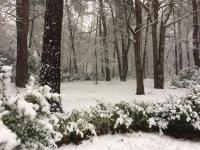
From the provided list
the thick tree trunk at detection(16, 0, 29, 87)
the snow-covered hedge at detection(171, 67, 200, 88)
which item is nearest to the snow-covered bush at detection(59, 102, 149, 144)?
the thick tree trunk at detection(16, 0, 29, 87)

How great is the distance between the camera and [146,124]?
965 centimetres

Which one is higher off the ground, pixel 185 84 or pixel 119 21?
pixel 119 21

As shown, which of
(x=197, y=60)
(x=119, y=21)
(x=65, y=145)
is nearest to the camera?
(x=65, y=145)

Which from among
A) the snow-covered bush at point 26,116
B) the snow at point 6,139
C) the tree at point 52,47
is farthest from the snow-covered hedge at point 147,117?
the snow at point 6,139

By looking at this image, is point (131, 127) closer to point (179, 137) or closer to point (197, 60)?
point (179, 137)

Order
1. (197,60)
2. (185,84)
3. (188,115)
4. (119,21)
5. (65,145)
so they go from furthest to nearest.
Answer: (119,21) < (197,60) < (185,84) < (188,115) < (65,145)

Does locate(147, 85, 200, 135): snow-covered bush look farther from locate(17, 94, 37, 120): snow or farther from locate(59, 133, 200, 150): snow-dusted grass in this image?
locate(17, 94, 37, 120): snow

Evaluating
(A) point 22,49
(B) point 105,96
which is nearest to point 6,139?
(B) point 105,96

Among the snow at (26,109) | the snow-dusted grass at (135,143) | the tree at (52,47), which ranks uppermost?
the tree at (52,47)

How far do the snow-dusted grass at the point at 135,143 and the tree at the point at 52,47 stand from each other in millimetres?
2338

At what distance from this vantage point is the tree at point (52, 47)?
32.7 ft

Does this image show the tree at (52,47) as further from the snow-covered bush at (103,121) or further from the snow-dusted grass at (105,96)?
the snow-dusted grass at (105,96)

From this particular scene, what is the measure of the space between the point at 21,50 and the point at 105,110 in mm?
8311

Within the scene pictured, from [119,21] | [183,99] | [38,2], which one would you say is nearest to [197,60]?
[119,21]
